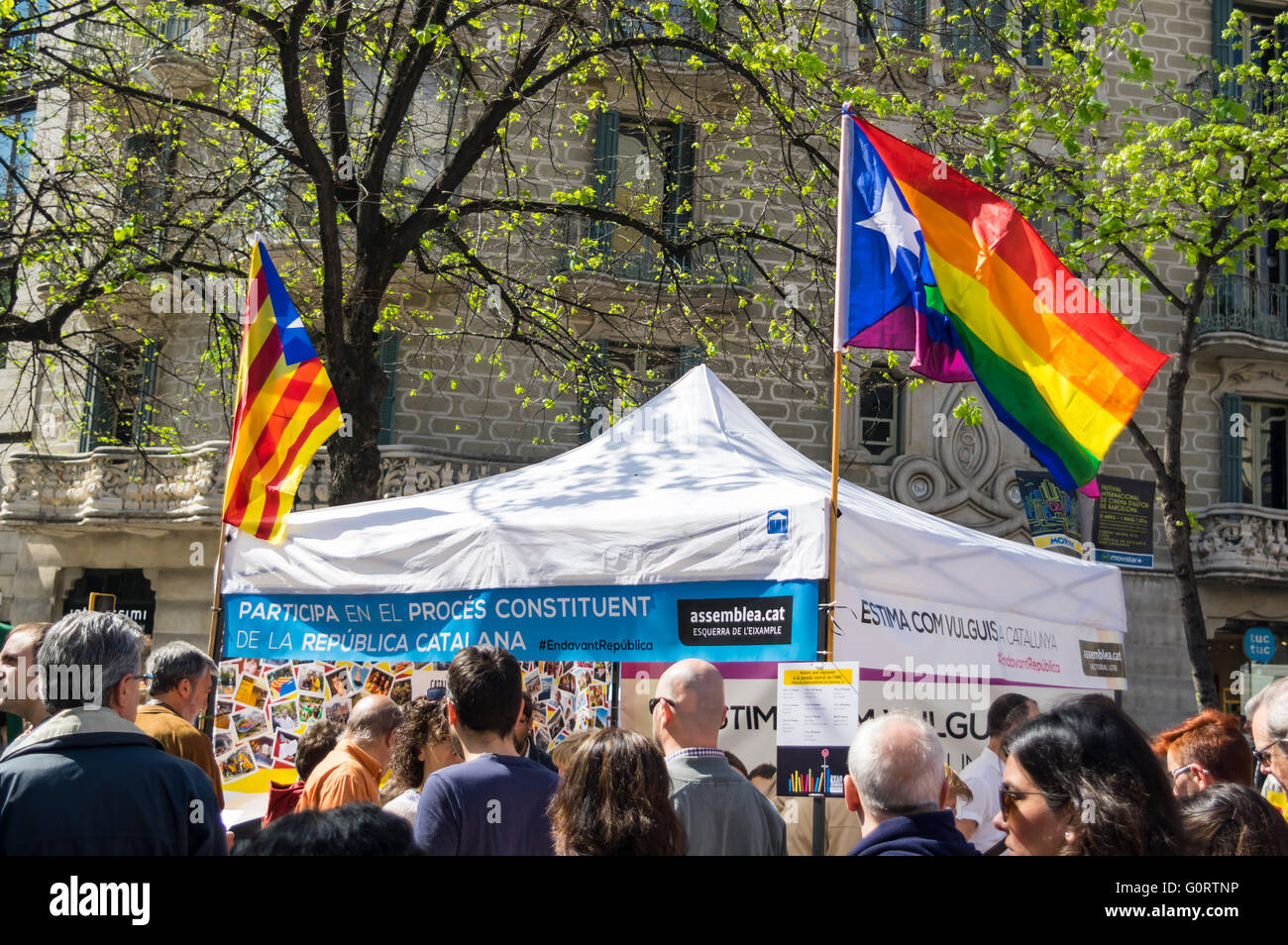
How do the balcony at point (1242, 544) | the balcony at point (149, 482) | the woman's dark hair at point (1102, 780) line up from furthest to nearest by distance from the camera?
1. the balcony at point (1242, 544)
2. the balcony at point (149, 482)
3. the woman's dark hair at point (1102, 780)

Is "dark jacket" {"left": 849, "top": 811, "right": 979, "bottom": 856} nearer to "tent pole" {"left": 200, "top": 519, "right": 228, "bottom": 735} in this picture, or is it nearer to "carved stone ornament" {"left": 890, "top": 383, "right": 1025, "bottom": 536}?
"tent pole" {"left": 200, "top": 519, "right": 228, "bottom": 735}

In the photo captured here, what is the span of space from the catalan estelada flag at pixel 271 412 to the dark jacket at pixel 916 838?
14.8 feet

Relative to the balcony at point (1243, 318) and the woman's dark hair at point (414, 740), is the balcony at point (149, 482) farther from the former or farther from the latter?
the balcony at point (1243, 318)

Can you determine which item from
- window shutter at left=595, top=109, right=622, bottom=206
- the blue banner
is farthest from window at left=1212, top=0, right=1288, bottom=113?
the blue banner

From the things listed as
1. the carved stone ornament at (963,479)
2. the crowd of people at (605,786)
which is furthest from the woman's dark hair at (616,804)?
the carved stone ornament at (963,479)

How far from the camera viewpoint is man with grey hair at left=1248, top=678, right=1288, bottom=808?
3738 mm

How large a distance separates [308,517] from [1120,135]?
17.2m

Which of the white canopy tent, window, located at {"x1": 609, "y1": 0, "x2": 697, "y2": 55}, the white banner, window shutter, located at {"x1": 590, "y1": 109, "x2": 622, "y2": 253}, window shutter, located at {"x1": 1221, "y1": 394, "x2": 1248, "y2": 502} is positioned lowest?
the white banner

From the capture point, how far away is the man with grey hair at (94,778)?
3.11 meters

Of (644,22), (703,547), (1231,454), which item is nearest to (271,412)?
(703,547)

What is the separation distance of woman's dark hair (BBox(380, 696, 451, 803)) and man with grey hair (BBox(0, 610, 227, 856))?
1.85 metres

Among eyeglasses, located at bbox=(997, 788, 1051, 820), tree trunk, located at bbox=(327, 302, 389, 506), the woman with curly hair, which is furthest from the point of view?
tree trunk, located at bbox=(327, 302, 389, 506)

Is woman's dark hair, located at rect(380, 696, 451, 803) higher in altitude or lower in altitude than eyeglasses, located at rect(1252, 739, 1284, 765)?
lower
